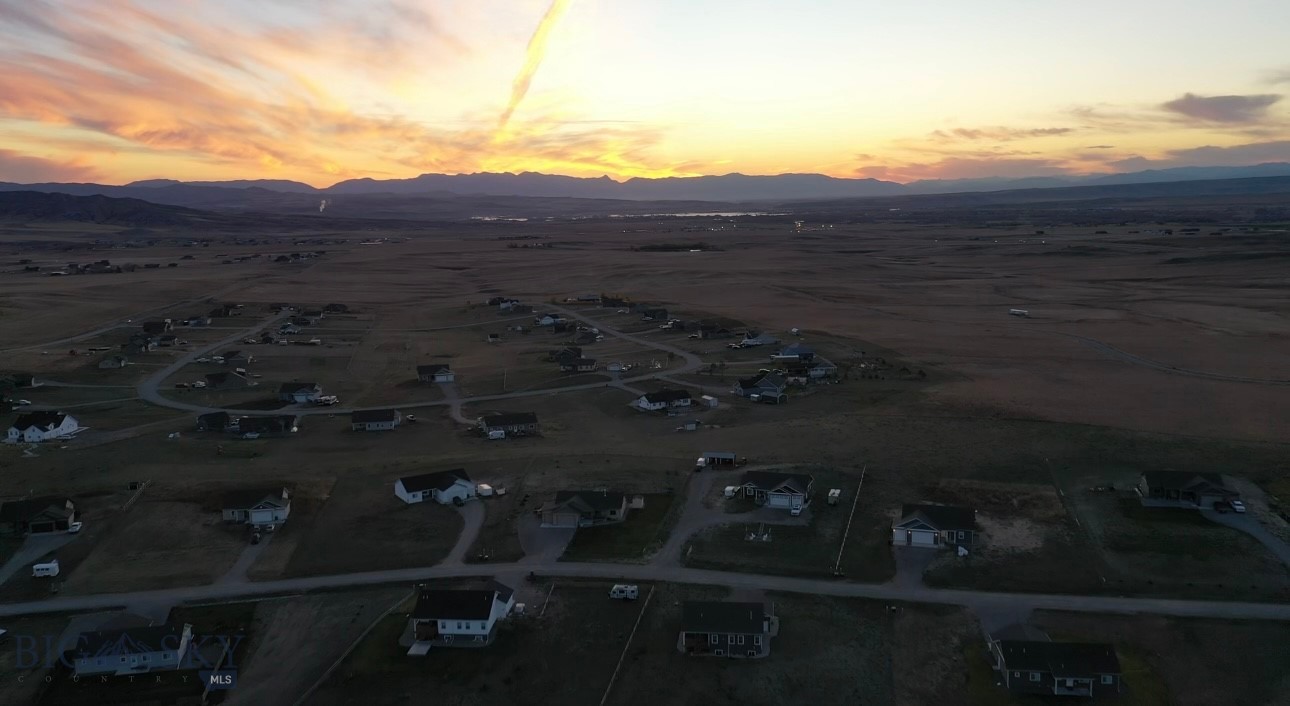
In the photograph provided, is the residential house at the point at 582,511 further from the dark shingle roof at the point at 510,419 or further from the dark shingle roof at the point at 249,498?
the dark shingle roof at the point at 510,419

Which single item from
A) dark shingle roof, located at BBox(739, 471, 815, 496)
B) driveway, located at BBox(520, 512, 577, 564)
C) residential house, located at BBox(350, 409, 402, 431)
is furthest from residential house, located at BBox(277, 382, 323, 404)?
dark shingle roof, located at BBox(739, 471, 815, 496)

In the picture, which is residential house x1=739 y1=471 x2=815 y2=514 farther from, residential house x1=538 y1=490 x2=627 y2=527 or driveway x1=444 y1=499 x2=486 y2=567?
driveway x1=444 y1=499 x2=486 y2=567

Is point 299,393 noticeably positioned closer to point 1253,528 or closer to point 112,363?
point 112,363

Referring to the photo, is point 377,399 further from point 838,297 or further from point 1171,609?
point 838,297

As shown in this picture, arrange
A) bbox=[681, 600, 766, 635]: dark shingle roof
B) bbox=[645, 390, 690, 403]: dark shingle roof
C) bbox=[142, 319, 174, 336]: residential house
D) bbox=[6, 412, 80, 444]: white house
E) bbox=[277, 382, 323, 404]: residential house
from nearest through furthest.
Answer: bbox=[681, 600, 766, 635]: dark shingle roof → bbox=[6, 412, 80, 444]: white house → bbox=[645, 390, 690, 403]: dark shingle roof → bbox=[277, 382, 323, 404]: residential house → bbox=[142, 319, 174, 336]: residential house

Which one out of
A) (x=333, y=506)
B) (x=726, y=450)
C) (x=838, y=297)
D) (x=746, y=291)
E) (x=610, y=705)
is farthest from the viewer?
(x=746, y=291)

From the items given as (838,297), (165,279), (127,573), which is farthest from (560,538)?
(165,279)

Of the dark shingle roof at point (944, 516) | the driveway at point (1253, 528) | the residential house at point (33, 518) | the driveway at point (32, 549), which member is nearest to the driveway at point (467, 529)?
the driveway at point (32, 549)
